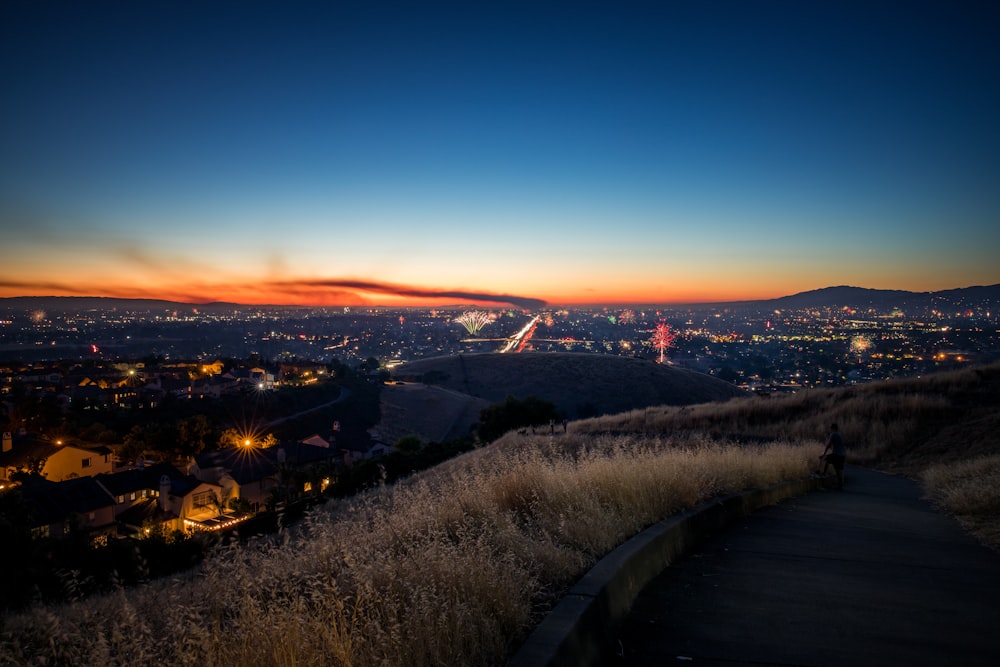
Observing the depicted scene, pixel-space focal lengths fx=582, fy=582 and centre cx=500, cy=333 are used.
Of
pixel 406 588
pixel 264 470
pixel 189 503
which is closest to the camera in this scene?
pixel 406 588

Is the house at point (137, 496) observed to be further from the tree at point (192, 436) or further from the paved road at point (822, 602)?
the paved road at point (822, 602)

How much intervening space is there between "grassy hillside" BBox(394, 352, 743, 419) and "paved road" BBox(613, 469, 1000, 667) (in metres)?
50.5

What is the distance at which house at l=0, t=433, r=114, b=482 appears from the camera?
37.3 metres

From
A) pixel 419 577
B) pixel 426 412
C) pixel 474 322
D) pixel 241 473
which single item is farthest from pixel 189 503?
pixel 474 322

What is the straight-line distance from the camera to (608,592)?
4238mm

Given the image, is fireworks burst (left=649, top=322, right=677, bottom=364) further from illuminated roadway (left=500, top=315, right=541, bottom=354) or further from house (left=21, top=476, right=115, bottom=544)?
house (left=21, top=476, right=115, bottom=544)

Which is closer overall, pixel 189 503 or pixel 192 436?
pixel 189 503

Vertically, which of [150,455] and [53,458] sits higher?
[53,458]

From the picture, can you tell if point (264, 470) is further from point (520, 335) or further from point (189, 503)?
point (520, 335)

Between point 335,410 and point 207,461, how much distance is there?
23.6m

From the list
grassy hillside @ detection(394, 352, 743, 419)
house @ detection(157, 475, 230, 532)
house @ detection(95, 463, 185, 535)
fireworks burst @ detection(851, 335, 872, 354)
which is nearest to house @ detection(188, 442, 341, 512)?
house @ detection(157, 475, 230, 532)

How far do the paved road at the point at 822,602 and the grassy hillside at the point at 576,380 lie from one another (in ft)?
166

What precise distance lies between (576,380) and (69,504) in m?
54.9

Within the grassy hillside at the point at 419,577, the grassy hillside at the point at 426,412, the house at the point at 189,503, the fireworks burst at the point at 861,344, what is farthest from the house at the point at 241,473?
the fireworks burst at the point at 861,344
